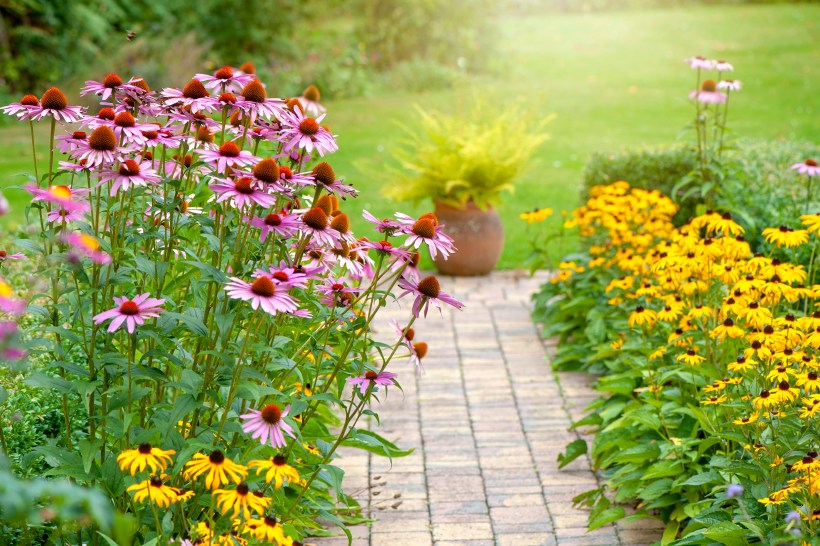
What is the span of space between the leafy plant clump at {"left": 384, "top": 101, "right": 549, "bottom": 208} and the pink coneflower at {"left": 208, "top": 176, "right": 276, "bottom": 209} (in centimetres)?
375

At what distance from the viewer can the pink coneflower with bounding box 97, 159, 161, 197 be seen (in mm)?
2467

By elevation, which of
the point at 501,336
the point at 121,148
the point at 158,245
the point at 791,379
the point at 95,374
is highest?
the point at 121,148

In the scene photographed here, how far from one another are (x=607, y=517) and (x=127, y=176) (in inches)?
80.5

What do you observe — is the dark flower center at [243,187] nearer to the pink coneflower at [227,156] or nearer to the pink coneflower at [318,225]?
the pink coneflower at [227,156]

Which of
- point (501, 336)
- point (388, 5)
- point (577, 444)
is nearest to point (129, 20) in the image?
point (388, 5)

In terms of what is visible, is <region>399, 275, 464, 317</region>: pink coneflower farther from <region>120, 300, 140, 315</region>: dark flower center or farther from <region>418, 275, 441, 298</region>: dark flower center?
<region>120, 300, 140, 315</region>: dark flower center

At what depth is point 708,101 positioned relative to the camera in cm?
522

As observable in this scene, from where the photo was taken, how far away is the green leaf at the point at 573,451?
156 inches

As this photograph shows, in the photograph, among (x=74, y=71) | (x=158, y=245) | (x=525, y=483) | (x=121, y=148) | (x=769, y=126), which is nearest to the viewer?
(x=121, y=148)

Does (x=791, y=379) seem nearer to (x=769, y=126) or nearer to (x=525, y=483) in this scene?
(x=525, y=483)

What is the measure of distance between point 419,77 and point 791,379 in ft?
31.8

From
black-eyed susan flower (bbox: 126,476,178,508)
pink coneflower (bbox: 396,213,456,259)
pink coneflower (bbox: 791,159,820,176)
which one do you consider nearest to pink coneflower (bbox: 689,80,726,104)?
pink coneflower (bbox: 791,159,820,176)

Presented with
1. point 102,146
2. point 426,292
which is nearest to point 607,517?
point 426,292

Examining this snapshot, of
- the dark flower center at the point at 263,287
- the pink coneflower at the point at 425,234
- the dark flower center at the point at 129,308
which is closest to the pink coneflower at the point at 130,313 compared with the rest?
the dark flower center at the point at 129,308
